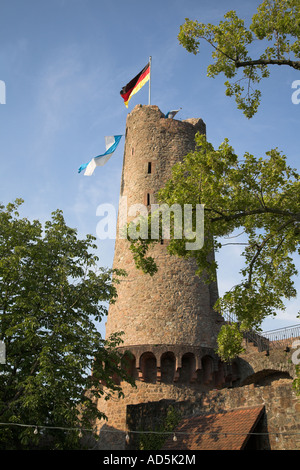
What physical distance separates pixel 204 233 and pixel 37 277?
572cm

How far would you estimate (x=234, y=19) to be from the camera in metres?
13.6

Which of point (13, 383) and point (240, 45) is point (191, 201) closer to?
point (240, 45)

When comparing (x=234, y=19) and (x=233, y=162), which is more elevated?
(x=234, y=19)

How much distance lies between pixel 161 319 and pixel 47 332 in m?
6.88

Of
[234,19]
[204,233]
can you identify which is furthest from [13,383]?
[234,19]

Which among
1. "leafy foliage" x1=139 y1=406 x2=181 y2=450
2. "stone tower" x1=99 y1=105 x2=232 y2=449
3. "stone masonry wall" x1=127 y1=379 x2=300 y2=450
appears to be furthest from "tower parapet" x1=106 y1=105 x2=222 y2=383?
"leafy foliage" x1=139 y1=406 x2=181 y2=450

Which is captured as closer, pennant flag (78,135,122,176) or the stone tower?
Answer: the stone tower

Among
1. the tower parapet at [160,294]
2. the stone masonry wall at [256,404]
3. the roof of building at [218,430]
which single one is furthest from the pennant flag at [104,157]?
the roof of building at [218,430]

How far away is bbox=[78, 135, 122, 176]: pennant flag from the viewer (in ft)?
87.4

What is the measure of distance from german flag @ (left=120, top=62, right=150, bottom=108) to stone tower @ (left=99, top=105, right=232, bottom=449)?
4217mm

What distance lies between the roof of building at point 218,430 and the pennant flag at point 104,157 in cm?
1457

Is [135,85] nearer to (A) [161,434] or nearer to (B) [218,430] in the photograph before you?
(A) [161,434]

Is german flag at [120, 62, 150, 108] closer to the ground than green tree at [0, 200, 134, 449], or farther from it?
farther from it

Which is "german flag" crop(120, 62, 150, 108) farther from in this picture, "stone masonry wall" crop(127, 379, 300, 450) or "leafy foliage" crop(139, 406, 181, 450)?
"leafy foliage" crop(139, 406, 181, 450)
